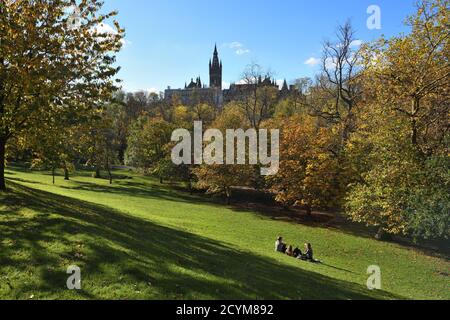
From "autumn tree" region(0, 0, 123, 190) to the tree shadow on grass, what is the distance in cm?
416

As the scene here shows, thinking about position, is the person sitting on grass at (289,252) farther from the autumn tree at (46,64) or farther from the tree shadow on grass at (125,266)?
the autumn tree at (46,64)

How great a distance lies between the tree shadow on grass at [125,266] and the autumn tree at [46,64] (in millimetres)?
4163

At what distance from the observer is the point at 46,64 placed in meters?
15.0

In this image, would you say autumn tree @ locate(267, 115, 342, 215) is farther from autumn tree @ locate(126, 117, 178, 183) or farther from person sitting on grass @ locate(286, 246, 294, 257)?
autumn tree @ locate(126, 117, 178, 183)

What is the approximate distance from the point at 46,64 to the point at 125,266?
32.5 feet

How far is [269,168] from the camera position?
3872 centimetres

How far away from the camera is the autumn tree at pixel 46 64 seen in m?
14.4

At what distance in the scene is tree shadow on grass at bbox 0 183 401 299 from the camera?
29.5 ft
